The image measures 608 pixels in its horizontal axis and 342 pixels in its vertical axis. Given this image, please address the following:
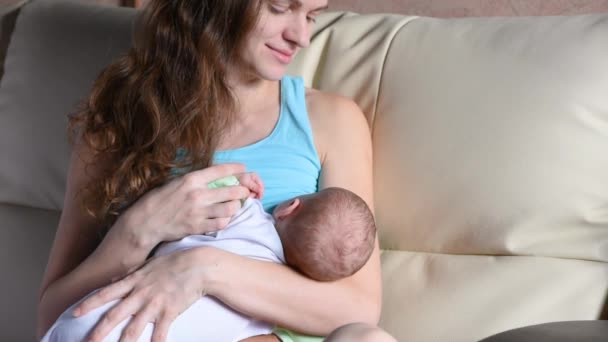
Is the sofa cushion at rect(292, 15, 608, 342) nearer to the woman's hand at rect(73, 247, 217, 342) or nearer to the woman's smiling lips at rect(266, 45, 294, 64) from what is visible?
the woman's smiling lips at rect(266, 45, 294, 64)

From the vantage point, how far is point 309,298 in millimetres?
1432

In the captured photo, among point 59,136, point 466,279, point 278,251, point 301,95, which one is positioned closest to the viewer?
point 278,251

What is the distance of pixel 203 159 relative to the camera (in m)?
1.60

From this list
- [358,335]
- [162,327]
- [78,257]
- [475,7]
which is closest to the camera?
[358,335]

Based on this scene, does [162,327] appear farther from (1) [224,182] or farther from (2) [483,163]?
(2) [483,163]

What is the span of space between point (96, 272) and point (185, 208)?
0.69 ft

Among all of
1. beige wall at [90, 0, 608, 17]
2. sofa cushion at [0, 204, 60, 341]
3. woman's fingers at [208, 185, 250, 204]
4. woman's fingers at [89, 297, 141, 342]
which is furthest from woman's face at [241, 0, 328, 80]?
sofa cushion at [0, 204, 60, 341]

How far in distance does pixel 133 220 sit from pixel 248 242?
0.71 feet

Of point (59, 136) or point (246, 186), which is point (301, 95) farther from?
point (59, 136)

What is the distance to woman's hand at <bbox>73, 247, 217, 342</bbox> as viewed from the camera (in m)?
1.33

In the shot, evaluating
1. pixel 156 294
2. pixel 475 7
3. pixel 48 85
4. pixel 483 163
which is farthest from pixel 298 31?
pixel 48 85

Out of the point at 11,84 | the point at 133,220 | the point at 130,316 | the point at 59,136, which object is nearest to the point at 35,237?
the point at 59,136

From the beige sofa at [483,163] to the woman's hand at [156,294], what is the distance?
436mm

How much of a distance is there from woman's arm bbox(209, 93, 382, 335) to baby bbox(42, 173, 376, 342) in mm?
29
